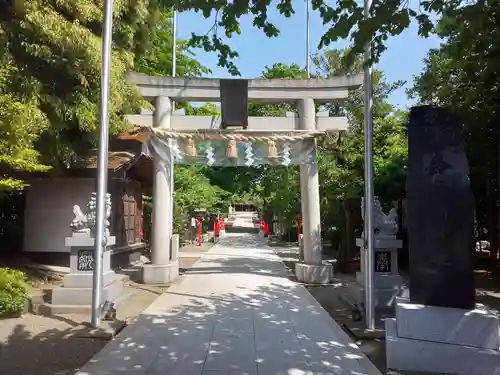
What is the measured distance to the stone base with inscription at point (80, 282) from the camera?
838 centimetres

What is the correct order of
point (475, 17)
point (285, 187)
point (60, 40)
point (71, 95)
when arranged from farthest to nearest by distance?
point (285, 187) → point (71, 95) → point (60, 40) → point (475, 17)

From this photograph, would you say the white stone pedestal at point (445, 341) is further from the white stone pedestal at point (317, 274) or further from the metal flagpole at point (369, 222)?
the white stone pedestal at point (317, 274)

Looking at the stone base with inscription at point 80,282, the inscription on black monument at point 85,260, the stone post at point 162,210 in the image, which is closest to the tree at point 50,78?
the stone base with inscription at point 80,282

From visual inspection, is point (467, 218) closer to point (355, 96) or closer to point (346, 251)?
point (346, 251)

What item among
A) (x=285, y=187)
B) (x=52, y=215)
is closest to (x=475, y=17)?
(x=52, y=215)

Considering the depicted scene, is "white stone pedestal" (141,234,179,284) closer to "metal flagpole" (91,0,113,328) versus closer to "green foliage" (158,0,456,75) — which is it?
"metal flagpole" (91,0,113,328)

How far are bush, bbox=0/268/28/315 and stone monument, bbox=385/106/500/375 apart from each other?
592cm

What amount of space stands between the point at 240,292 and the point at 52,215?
5772mm

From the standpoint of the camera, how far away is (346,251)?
1448cm

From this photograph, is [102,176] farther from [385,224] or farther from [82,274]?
[385,224]

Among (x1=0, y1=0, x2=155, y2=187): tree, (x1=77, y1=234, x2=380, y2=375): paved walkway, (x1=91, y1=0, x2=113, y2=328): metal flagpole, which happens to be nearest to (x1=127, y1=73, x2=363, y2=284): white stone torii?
(x1=77, y1=234, x2=380, y2=375): paved walkway

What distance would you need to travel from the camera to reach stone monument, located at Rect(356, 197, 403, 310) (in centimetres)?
882

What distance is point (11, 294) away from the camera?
26.2ft

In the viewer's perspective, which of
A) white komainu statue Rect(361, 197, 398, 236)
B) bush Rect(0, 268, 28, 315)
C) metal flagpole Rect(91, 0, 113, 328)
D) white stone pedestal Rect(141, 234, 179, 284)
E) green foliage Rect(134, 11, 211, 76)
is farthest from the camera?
green foliage Rect(134, 11, 211, 76)
